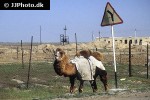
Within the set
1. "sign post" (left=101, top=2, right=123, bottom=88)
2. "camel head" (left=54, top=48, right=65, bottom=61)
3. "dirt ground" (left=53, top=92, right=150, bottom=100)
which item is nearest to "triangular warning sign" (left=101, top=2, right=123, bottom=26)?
"sign post" (left=101, top=2, right=123, bottom=88)

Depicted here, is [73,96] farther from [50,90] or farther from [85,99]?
[50,90]

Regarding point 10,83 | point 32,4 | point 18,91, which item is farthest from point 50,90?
point 32,4

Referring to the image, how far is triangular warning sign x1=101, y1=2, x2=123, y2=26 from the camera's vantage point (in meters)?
14.3

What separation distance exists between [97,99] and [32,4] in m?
5.99

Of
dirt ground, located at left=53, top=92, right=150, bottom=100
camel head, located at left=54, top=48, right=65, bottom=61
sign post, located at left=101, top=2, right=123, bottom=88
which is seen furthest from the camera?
sign post, located at left=101, top=2, right=123, bottom=88

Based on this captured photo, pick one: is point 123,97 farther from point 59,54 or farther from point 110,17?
point 110,17

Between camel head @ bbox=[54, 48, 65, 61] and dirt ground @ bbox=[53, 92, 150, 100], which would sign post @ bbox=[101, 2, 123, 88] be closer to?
dirt ground @ bbox=[53, 92, 150, 100]

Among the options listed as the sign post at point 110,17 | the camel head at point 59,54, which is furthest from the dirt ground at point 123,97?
the sign post at point 110,17

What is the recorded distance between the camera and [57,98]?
11.6m

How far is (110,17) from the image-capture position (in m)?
14.5

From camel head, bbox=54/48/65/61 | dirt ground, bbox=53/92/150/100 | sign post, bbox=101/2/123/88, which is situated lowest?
dirt ground, bbox=53/92/150/100

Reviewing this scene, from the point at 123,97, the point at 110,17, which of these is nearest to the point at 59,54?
the point at 123,97

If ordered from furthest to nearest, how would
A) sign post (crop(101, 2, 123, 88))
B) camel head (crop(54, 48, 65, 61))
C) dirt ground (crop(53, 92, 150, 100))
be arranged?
sign post (crop(101, 2, 123, 88)), camel head (crop(54, 48, 65, 61)), dirt ground (crop(53, 92, 150, 100))

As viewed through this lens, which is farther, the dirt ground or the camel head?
the camel head
